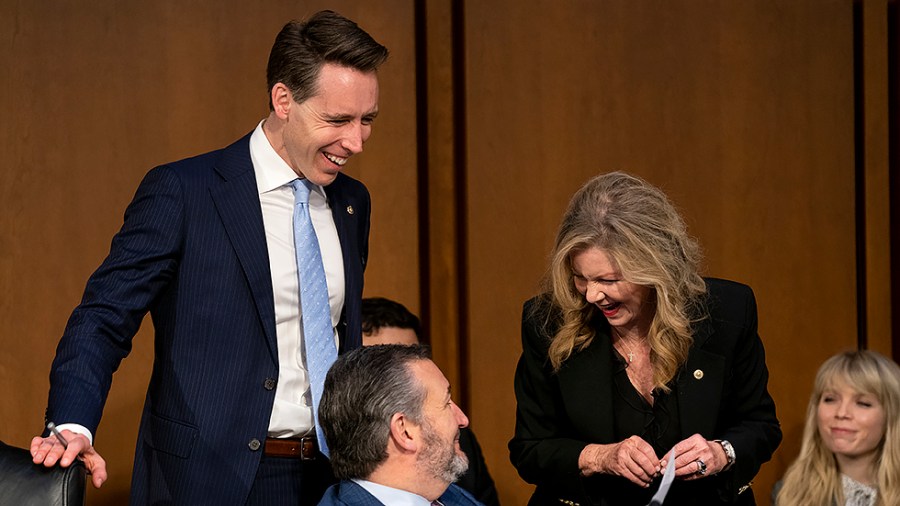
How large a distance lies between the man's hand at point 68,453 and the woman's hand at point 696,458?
1.11 m

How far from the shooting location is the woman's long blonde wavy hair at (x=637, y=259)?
2.58m

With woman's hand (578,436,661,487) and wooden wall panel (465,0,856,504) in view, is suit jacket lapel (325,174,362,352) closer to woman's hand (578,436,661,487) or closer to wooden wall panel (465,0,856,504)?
woman's hand (578,436,661,487)

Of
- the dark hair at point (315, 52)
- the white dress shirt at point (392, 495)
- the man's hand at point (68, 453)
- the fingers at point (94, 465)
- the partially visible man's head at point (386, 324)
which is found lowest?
the white dress shirt at point (392, 495)

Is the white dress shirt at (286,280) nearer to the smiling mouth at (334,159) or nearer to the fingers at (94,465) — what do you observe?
the smiling mouth at (334,159)

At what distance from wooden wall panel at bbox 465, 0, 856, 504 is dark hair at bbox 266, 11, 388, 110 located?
59.9 inches

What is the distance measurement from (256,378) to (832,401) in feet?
6.64

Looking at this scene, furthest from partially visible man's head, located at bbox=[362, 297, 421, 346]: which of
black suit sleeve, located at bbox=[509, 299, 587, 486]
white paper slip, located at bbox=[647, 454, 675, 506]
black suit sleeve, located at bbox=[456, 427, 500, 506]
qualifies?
white paper slip, located at bbox=[647, 454, 675, 506]

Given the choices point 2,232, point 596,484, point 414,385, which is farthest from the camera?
point 2,232

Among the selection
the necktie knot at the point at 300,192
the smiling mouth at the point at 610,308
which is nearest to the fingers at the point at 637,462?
the smiling mouth at the point at 610,308

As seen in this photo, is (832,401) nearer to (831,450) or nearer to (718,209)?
(831,450)

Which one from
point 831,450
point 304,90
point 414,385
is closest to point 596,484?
point 414,385

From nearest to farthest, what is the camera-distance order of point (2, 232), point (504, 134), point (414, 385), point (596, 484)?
1. point (414, 385)
2. point (596, 484)
3. point (2, 232)
4. point (504, 134)

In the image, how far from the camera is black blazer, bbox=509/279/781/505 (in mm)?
2676

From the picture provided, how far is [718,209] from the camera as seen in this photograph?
4250 mm
